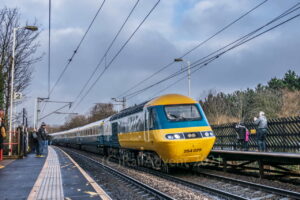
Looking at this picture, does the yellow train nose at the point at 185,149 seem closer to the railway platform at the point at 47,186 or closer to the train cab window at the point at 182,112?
the train cab window at the point at 182,112

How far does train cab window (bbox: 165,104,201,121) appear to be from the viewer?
39.2 ft

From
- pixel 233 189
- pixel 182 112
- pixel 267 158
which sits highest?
pixel 182 112

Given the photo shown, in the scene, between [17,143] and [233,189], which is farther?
[17,143]

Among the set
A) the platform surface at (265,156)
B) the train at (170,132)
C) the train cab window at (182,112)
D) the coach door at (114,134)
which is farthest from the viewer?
the coach door at (114,134)

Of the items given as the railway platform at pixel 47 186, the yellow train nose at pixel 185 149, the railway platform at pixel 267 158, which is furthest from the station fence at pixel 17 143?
the railway platform at pixel 267 158

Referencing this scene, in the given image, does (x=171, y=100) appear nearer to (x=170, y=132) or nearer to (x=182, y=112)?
(x=182, y=112)

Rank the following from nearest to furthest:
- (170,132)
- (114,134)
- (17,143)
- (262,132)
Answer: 1. (170,132)
2. (262,132)
3. (17,143)
4. (114,134)

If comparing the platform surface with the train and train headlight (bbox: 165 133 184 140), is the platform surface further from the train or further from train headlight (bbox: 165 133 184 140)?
train headlight (bbox: 165 133 184 140)

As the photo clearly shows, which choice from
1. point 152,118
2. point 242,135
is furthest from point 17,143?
point 242,135

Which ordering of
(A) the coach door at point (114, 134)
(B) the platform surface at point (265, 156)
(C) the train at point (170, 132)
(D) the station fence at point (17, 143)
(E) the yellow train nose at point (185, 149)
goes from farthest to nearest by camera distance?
(A) the coach door at point (114, 134), (D) the station fence at point (17, 143), (C) the train at point (170, 132), (E) the yellow train nose at point (185, 149), (B) the platform surface at point (265, 156)

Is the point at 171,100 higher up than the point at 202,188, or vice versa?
the point at 171,100

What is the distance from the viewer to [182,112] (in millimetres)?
12172

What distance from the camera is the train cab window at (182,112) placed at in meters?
12.0

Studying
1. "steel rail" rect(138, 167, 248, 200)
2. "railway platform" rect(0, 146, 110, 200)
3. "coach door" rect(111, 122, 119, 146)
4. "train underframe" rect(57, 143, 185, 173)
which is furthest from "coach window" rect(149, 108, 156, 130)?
"coach door" rect(111, 122, 119, 146)
